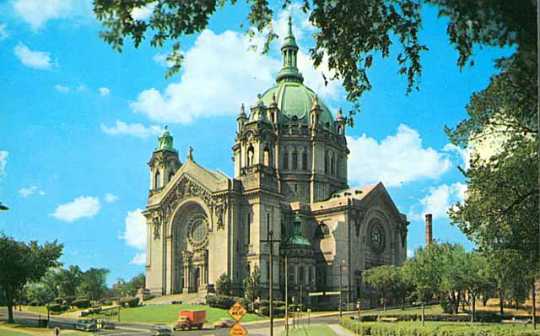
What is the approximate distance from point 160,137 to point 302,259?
30737mm

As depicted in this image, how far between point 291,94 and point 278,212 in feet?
82.6

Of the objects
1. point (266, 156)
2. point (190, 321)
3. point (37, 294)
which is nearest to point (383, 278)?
point (266, 156)

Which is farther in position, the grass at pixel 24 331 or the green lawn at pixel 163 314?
the green lawn at pixel 163 314

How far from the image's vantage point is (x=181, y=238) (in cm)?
9181

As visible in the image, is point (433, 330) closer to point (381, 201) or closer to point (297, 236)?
point (297, 236)

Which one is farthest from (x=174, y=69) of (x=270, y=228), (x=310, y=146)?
(x=310, y=146)

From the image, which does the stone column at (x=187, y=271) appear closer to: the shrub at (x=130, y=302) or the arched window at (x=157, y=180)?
the shrub at (x=130, y=302)

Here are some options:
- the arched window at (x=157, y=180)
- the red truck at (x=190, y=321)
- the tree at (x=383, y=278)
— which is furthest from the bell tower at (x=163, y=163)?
the red truck at (x=190, y=321)

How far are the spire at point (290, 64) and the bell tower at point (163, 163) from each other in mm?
20154

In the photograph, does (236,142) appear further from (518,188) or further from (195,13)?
(195,13)

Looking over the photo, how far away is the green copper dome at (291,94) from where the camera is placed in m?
102

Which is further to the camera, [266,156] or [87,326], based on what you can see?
[266,156]

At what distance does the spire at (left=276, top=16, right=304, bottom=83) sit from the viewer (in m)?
108

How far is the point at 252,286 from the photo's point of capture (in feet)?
258
